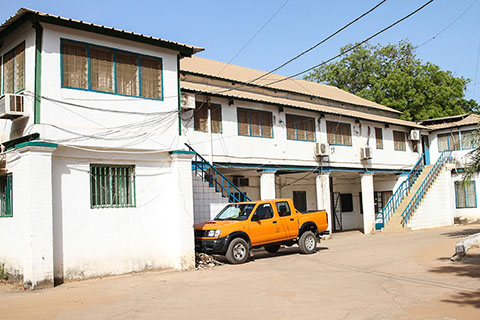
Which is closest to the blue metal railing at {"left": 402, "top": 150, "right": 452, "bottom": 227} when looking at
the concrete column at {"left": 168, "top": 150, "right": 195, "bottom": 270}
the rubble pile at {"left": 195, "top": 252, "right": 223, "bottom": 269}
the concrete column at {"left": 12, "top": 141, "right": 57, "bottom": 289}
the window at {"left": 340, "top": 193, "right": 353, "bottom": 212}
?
the window at {"left": 340, "top": 193, "right": 353, "bottom": 212}

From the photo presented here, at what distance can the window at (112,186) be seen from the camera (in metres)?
13.1

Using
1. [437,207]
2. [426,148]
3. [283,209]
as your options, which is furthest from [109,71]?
[426,148]

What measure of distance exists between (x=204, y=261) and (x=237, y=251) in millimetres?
1066

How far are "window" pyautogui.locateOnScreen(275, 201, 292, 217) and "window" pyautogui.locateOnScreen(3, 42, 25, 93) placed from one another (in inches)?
339

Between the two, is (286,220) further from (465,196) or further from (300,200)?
(465,196)

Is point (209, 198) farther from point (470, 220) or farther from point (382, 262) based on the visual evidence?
point (470, 220)

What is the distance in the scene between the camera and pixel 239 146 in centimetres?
2039

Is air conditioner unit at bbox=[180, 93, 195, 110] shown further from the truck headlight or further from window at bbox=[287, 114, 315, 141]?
window at bbox=[287, 114, 315, 141]

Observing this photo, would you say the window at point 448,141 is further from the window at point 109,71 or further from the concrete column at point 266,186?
the window at point 109,71

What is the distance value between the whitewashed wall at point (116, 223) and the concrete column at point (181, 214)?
3cm

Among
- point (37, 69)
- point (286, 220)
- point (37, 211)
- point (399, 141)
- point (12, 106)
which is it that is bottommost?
point (286, 220)

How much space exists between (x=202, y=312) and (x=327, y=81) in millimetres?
42786

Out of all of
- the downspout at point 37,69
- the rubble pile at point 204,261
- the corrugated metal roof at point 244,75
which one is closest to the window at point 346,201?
the corrugated metal roof at point 244,75

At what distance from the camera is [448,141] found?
31.0 m
